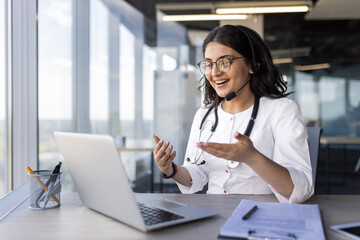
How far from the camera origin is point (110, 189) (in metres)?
1.00

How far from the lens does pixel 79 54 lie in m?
3.59

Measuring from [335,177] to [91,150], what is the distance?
4.83 metres

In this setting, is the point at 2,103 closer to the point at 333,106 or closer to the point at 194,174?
the point at 194,174

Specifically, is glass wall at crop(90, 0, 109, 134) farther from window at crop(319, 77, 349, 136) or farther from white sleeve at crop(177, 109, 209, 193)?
window at crop(319, 77, 349, 136)

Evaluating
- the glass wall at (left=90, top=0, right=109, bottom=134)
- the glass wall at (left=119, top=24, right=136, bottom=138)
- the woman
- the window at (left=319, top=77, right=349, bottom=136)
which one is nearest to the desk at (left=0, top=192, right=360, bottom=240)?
the woman

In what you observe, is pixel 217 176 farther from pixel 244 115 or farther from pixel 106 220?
pixel 106 220

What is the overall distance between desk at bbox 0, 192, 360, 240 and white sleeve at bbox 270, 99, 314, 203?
8 cm

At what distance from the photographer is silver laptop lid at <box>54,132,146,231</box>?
2.99 ft

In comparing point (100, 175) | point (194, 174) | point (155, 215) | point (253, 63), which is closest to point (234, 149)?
point (155, 215)

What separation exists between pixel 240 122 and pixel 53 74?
173cm

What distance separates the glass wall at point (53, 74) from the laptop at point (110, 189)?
4.47 feet

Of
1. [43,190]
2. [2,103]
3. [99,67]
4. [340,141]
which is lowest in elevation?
[340,141]

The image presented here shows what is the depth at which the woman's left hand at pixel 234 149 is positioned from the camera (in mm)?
1117

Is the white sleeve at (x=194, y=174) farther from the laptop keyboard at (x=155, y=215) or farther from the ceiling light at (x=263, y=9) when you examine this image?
the ceiling light at (x=263, y=9)
